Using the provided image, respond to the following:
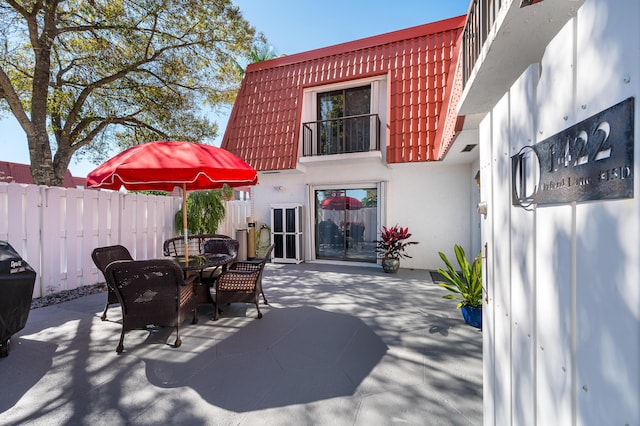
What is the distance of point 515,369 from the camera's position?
4.45ft

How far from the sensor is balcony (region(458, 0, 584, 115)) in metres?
1.66

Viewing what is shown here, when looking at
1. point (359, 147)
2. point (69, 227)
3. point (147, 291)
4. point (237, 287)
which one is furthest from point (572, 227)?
point (359, 147)

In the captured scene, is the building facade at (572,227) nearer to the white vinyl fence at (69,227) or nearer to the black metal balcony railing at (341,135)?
the black metal balcony railing at (341,135)

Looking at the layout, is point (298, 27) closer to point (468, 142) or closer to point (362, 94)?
point (362, 94)

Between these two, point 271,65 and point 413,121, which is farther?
point 271,65

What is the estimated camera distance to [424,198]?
25.5 feet

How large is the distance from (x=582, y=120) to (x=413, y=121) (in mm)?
7125

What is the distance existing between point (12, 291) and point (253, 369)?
2765 millimetres

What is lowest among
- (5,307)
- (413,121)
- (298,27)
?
(5,307)

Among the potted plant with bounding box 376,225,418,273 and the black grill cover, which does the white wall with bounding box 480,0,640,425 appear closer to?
the black grill cover

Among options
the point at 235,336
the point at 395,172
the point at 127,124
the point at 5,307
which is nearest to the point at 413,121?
the point at 395,172

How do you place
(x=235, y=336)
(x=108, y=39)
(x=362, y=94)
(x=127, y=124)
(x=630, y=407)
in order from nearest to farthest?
(x=630, y=407) → (x=235, y=336) → (x=108, y=39) → (x=362, y=94) → (x=127, y=124)

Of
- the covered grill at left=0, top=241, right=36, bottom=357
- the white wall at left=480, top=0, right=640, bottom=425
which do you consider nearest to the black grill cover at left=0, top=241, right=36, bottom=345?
the covered grill at left=0, top=241, right=36, bottom=357

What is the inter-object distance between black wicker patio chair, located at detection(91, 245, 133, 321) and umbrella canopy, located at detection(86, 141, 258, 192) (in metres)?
1.07
